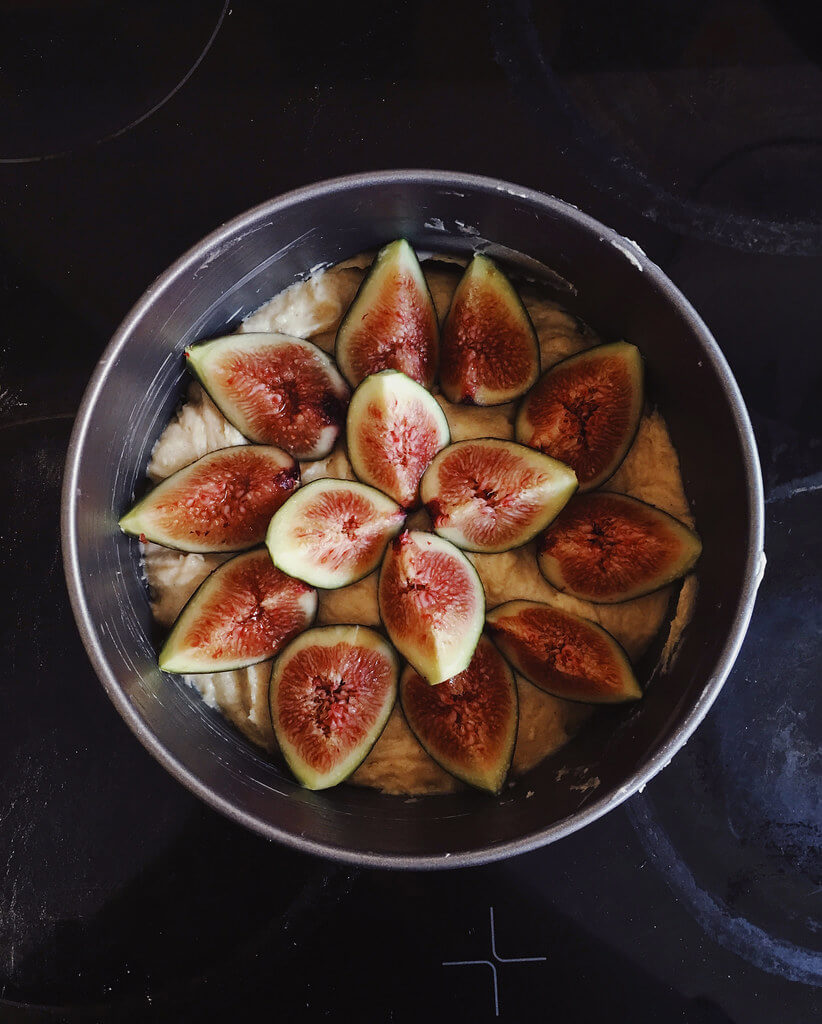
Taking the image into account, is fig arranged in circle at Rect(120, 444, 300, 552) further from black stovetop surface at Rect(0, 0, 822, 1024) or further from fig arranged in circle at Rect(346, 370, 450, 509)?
black stovetop surface at Rect(0, 0, 822, 1024)

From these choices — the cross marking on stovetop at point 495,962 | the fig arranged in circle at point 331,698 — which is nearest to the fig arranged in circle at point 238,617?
the fig arranged in circle at point 331,698

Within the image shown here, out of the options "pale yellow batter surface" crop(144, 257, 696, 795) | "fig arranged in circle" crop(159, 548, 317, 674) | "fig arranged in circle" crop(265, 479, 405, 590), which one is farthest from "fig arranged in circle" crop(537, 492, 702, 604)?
"fig arranged in circle" crop(159, 548, 317, 674)

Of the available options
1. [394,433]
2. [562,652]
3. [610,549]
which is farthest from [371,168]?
[562,652]

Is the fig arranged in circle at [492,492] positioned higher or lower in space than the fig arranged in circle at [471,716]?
higher

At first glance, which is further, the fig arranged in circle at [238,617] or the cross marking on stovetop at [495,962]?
the cross marking on stovetop at [495,962]

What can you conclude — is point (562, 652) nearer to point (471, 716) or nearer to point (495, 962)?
point (471, 716)

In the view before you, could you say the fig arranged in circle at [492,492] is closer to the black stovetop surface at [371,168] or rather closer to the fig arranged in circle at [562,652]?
the fig arranged in circle at [562,652]

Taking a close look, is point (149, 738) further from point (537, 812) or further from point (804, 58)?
point (804, 58)
